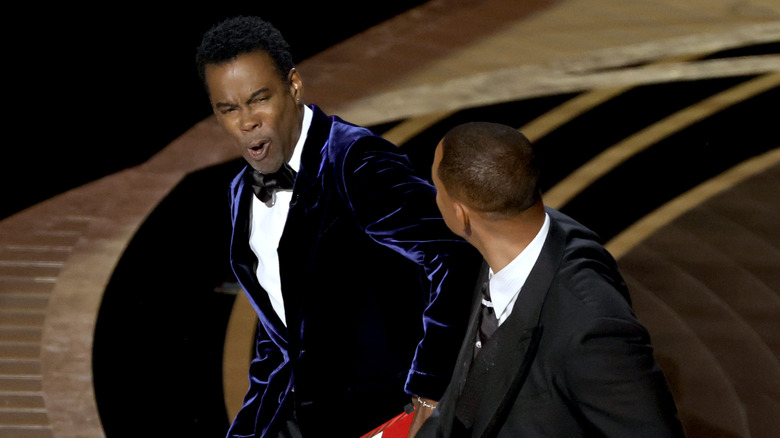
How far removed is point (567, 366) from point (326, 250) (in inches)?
29.4

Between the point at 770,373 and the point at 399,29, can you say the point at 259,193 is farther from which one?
the point at 399,29

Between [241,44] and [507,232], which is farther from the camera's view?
[241,44]

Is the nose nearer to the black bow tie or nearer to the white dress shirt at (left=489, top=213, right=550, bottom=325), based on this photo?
the black bow tie

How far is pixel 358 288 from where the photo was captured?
2.10 m

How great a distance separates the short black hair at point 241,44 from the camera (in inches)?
80.0

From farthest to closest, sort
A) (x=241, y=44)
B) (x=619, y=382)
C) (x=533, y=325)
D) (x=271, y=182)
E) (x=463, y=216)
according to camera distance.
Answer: (x=271, y=182) → (x=241, y=44) → (x=463, y=216) → (x=533, y=325) → (x=619, y=382)

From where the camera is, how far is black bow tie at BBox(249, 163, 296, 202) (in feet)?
6.96

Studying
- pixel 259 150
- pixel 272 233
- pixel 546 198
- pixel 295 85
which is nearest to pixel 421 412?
pixel 272 233

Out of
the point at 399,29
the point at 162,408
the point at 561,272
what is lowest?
the point at 162,408

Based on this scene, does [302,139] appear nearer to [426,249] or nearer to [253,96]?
[253,96]

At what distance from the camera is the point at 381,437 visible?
2.03m

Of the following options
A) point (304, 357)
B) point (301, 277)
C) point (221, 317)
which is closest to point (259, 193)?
point (301, 277)

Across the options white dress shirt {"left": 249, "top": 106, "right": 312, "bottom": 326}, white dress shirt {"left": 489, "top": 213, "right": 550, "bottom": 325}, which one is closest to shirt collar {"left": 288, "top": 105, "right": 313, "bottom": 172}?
white dress shirt {"left": 249, "top": 106, "right": 312, "bottom": 326}

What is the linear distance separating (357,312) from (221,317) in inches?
83.4
